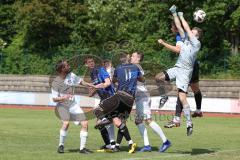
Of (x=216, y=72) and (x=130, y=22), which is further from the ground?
(x=130, y=22)

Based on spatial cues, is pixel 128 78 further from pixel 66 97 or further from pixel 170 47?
pixel 66 97

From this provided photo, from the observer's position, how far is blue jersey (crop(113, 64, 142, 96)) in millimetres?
15680

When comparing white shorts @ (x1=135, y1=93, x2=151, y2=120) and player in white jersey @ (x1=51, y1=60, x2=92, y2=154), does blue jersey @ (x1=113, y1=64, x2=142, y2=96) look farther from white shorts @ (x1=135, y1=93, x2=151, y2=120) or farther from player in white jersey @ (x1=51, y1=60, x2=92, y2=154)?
player in white jersey @ (x1=51, y1=60, x2=92, y2=154)

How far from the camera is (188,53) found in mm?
15375

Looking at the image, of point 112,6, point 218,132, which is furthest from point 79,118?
point 112,6

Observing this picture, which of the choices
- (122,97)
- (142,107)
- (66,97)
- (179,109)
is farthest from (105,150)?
(179,109)

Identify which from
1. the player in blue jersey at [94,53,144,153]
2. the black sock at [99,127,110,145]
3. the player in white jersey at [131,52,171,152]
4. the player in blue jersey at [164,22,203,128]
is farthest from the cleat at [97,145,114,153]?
the player in blue jersey at [164,22,203,128]

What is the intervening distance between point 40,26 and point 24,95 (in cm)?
1254

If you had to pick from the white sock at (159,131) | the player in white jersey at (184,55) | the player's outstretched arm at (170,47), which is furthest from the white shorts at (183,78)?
the white sock at (159,131)

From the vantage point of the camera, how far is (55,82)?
1579 cm

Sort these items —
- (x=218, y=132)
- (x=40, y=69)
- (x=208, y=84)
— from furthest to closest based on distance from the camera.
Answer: (x=40, y=69)
(x=208, y=84)
(x=218, y=132)

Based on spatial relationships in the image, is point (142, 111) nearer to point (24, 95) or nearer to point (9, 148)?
point (9, 148)

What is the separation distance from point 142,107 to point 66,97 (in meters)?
2.07

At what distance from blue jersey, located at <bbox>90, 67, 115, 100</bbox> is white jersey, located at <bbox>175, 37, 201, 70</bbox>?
183cm
